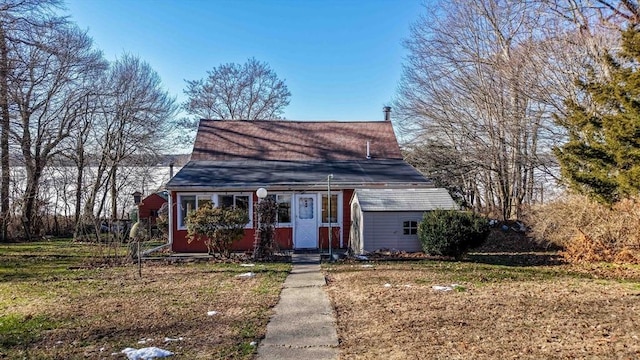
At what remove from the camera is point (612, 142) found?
439 inches

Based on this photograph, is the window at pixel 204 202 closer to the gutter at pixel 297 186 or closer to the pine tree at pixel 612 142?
the gutter at pixel 297 186

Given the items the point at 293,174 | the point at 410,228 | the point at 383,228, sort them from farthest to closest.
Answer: the point at 293,174, the point at 410,228, the point at 383,228

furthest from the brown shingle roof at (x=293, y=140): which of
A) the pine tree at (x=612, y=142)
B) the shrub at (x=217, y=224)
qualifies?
the pine tree at (x=612, y=142)

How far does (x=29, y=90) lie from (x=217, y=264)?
49.1 ft

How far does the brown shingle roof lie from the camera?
1931 centimetres

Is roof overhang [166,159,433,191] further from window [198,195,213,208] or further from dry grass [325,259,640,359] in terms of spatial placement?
dry grass [325,259,640,359]

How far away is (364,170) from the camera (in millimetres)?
17406

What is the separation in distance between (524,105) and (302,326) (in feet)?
59.4

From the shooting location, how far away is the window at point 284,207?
15.5 metres

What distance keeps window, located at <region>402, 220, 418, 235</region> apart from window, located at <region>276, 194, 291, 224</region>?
4120 millimetres

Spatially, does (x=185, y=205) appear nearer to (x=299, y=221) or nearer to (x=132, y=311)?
(x=299, y=221)

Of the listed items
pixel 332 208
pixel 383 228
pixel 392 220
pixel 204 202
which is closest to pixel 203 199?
pixel 204 202

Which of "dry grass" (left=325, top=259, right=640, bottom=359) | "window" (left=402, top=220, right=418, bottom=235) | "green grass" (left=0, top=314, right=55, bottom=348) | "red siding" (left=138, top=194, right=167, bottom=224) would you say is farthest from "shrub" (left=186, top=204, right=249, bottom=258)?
"red siding" (left=138, top=194, right=167, bottom=224)

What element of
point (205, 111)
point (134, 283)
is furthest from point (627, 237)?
point (205, 111)
